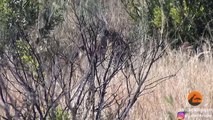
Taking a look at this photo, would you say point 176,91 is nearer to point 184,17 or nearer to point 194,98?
point 194,98

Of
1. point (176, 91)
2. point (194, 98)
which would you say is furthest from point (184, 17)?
point (194, 98)

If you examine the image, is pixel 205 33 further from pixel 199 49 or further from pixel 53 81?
pixel 53 81

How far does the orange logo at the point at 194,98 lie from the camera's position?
372cm

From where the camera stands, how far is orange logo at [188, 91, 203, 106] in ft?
12.2

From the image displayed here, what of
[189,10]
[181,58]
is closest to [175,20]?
[189,10]

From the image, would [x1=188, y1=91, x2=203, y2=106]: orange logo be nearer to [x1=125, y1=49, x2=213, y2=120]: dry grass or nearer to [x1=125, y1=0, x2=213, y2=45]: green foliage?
[x1=125, y1=49, x2=213, y2=120]: dry grass

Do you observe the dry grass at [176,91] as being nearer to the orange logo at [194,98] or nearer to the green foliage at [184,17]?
the orange logo at [194,98]

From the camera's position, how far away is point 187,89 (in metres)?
4.27

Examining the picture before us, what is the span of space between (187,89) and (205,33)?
2.69 m

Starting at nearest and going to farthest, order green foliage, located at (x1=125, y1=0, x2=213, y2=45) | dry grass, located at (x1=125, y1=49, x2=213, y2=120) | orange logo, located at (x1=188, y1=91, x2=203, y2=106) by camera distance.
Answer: orange logo, located at (x1=188, y1=91, x2=203, y2=106), dry grass, located at (x1=125, y1=49, x2=213, y2=120), green foliage, located at (x1=125, y1=0, x2=213, y2=45)

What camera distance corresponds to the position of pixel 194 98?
12.6ft

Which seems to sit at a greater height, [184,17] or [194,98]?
[184,17]

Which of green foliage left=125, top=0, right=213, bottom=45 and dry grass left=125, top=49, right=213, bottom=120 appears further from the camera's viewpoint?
green foliage left=125, top=0, right=213, bottom=45

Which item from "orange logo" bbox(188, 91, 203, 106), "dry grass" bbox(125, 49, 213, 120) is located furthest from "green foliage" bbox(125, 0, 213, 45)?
"orange logo" bbox(188, 91, 203, 106)
